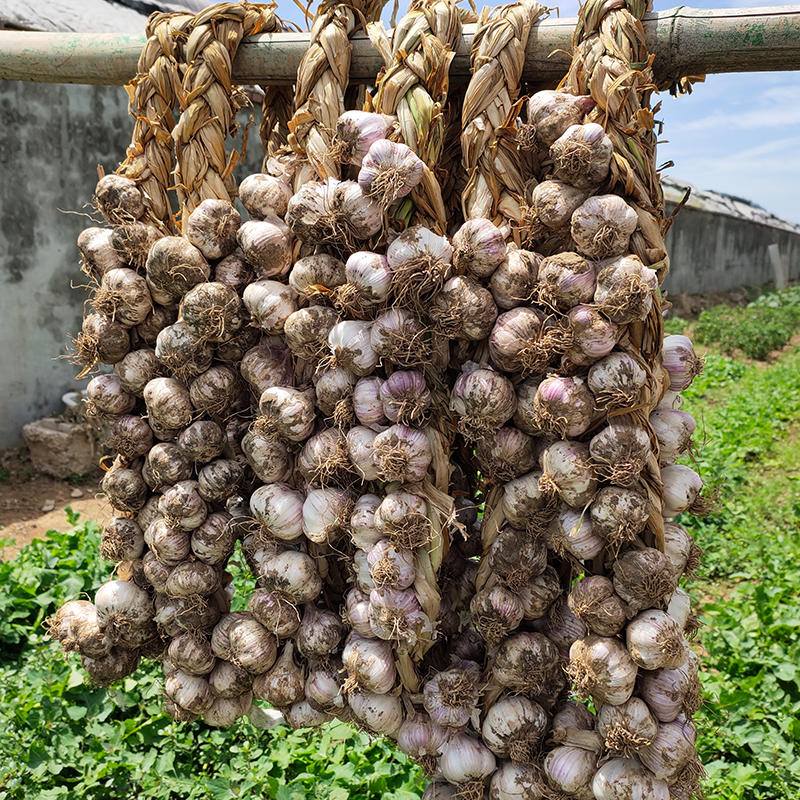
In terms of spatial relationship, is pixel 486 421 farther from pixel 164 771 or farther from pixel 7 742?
A: pixel 7 742

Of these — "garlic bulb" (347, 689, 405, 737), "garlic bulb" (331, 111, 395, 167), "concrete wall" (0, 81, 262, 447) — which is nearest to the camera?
"garlic bulb" (331, 111, 395, 167)

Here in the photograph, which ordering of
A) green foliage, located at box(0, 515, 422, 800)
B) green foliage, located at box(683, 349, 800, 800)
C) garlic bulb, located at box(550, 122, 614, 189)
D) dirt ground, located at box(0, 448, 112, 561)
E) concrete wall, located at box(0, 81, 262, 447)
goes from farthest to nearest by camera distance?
concrete wall, located at box(0, 81, 262, 447) → dirt ground, located at box(0, 448, 112, 561) → green foliage, located at box(683, 349, 800, 800) → green foliage, located at box(0, 515, 422, 800) → garlic bulb, located at box(550, 122, 614, 189)

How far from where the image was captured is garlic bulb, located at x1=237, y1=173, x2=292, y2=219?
112 cm

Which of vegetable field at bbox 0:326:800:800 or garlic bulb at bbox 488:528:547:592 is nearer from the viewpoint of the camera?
garlic bulb at bbox 488:528:547:592

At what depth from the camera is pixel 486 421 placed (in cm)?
98

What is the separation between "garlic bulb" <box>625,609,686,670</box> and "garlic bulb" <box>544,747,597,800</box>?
20 cm

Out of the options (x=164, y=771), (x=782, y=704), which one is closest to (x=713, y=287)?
(x=782, y=704)

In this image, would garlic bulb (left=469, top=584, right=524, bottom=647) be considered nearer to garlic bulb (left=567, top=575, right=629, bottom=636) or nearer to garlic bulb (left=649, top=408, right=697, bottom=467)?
garlic bulb (left=567, top=575, right=629, bottom=636)

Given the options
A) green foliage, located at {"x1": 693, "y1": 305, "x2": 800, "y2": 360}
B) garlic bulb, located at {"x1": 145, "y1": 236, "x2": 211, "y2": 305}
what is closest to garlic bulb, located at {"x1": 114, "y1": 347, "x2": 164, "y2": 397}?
garlic bulb, located at {"x1": 145, "y1": 236, "x2": 211, "y2": 305}

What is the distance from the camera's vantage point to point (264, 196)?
1119 millimetres

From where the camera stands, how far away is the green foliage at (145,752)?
1.97m

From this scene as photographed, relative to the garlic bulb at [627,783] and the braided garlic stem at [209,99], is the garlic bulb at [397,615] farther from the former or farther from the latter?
the braided garlic stem at [209,99]

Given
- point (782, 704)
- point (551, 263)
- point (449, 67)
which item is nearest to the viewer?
point (551, 263)

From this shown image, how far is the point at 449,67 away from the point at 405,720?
3.45ft
